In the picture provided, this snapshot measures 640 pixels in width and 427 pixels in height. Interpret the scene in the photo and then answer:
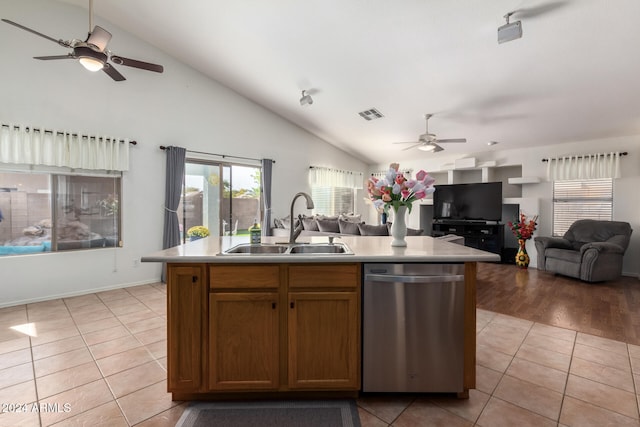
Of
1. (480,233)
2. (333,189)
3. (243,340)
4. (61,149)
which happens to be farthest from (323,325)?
(333,189)

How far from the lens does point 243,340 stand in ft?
5.46

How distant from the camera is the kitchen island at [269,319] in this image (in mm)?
1648

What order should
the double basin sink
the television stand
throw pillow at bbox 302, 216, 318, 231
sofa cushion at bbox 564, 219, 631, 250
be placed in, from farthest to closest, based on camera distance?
the television stand < throw pillow at bbox 302, 216, 318, 231 < sofa cushion at bbox 564, 219, 631, 250 < the double basin sink

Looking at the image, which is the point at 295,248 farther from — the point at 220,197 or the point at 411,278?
the point at 220,197

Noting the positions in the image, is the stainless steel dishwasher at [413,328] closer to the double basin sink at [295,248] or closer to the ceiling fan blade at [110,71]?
the double basin sink at [295,248]

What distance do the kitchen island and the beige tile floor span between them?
0.33 metres

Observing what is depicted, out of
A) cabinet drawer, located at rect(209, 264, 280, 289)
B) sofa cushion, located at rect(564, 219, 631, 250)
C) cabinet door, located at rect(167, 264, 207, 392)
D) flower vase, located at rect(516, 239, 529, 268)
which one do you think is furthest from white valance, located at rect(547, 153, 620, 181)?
cabinet door, located at rect(167, 264, 207, 392)

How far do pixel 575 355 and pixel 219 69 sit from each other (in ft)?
19.0

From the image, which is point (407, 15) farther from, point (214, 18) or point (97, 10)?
point (97, 10)

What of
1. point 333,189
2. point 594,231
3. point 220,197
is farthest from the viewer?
point 333,189

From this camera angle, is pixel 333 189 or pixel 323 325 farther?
pixel 333 189

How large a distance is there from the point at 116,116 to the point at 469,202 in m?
6.69

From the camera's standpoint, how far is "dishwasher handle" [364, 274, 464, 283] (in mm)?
1667

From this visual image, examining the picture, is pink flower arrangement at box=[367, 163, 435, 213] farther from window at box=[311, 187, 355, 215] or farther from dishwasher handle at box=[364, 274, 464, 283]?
window at box=[311, 187, 355, 215]
